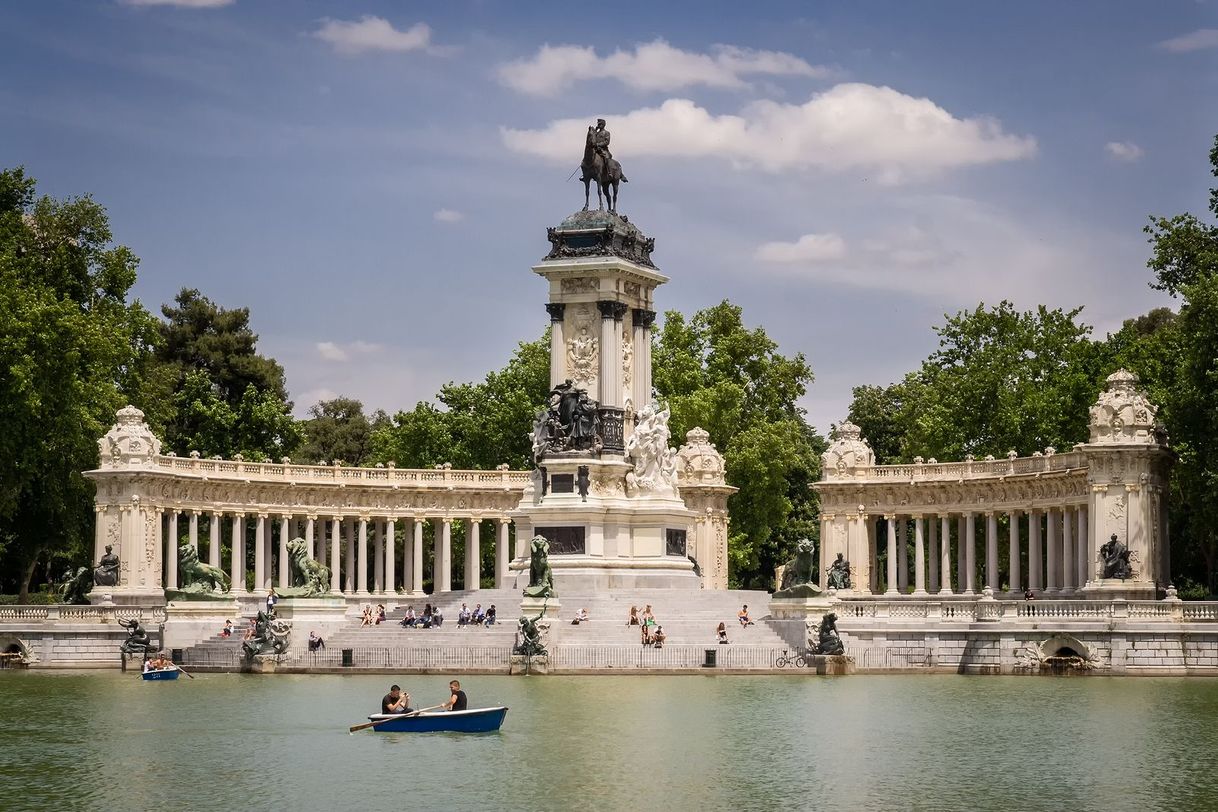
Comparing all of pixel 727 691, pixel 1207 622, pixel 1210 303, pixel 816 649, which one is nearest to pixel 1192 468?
pixel 1210 303

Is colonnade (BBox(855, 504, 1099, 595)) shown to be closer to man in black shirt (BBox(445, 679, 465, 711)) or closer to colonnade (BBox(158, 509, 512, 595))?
colonnade (BBox(158, 509, 512, 595))

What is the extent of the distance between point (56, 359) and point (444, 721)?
144 ft

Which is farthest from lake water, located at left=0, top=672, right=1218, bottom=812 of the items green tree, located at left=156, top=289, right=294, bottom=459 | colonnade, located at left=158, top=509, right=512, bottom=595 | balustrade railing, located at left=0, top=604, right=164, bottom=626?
green tree, located at left=156, top=289, right=294, bottom=459

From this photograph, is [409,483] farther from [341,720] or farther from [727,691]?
[341,720]

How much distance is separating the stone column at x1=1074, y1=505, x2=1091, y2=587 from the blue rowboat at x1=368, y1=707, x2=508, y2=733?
4180 centimetres

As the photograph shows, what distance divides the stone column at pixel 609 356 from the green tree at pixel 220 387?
3070 cm

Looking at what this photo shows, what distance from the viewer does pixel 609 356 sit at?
72.8 meters

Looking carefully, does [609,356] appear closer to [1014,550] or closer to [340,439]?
[1014,550]

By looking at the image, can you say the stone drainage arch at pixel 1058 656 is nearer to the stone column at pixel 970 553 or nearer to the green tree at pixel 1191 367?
the green tree at pixel 1191 367

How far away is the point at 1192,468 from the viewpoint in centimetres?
7381

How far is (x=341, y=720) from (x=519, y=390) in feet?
194

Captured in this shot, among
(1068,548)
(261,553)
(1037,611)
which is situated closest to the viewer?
(1037,611)

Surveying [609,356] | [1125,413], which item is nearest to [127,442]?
[609,356]

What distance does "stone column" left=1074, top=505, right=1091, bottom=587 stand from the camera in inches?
3118
